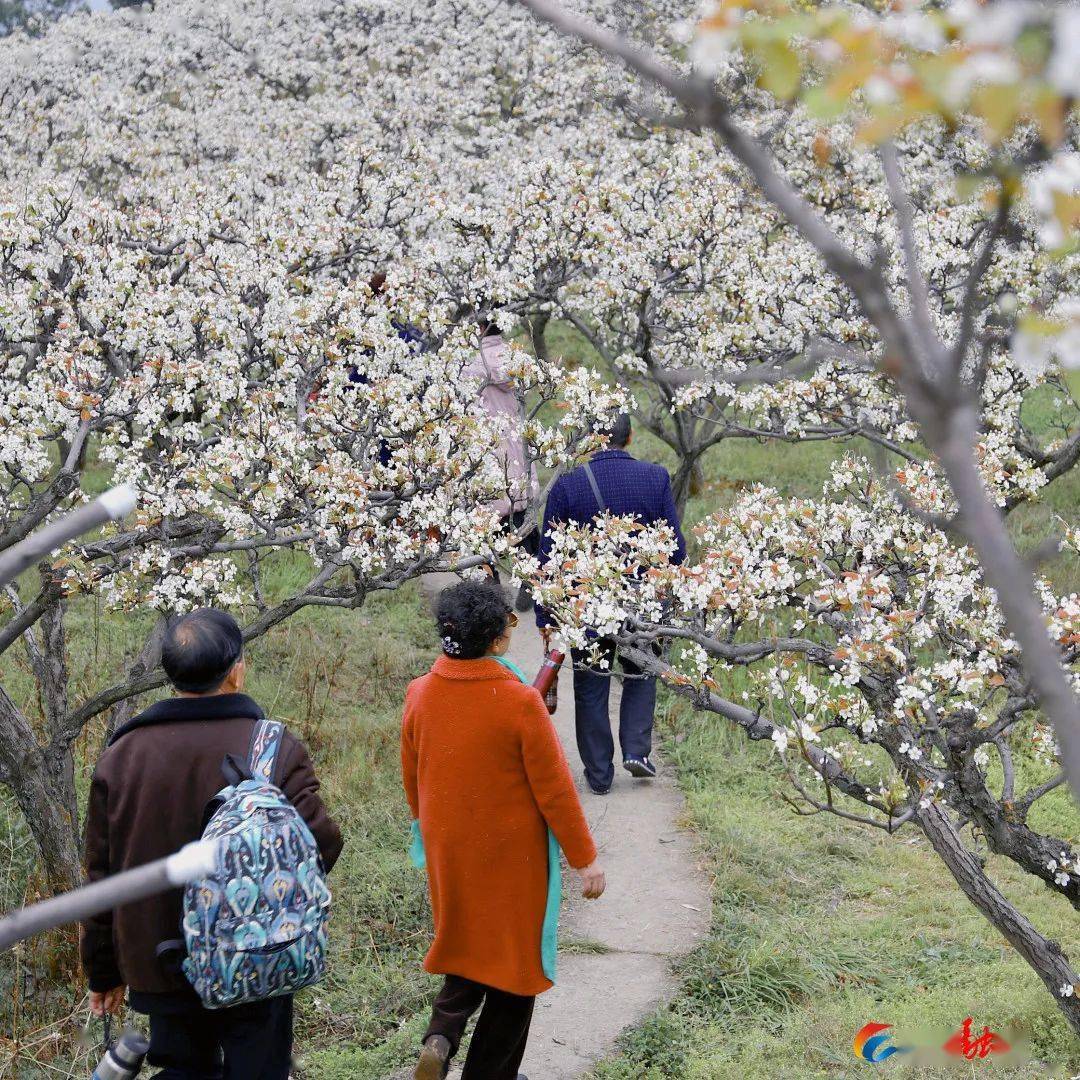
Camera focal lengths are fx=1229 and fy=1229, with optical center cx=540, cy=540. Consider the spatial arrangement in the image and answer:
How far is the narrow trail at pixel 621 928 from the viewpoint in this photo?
4824 mm

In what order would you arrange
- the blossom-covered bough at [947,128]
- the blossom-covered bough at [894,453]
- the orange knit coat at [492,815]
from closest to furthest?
the blossom-covered bough at [947,128], the blossom-covered bough at [894,453], the orange knit coat at [492,815]

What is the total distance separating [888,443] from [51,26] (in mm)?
29842

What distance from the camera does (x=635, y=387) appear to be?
16141 mm

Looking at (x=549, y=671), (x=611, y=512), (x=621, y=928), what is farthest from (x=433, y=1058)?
(x=611, y=512)

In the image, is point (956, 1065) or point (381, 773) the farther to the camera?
point (381, 773)

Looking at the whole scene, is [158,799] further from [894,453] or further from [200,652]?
[894,453]

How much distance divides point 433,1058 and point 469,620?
56.5 inches

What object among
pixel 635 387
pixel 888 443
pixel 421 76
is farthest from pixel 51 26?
pixel 888 443

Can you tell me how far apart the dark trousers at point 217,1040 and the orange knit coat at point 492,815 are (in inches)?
32.3

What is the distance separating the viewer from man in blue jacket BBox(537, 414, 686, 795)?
6.57 metres

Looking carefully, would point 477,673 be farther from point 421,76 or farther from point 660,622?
point 421,76

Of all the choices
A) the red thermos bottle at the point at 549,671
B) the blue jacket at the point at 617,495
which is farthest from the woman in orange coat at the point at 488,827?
the blue jacket at the point at 617,495

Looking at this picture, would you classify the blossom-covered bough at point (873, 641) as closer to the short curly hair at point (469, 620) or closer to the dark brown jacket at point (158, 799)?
the short curly hair at point (469, 620)

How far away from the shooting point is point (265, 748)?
10.8 ft
